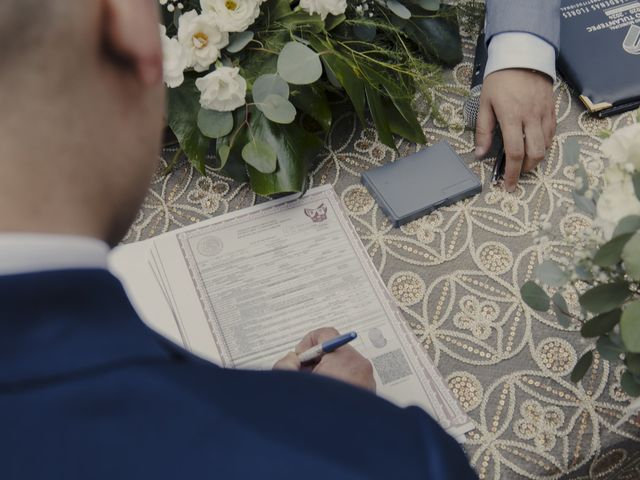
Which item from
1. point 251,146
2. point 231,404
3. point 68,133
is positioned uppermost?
point 68,133

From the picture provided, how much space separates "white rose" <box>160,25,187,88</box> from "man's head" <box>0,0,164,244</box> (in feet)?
1.40

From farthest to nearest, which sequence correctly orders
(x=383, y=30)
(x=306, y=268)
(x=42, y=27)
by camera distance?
(x=383, y=30) → (x=306, y=268) → (x=42, y=27)

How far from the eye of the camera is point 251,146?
2.84 ft

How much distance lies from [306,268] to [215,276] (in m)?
0.11

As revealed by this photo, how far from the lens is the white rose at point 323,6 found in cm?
86

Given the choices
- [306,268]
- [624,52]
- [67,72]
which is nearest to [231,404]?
[67,72]

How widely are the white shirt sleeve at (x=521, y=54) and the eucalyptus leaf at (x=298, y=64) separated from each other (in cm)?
28

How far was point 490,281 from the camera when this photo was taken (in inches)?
33.4

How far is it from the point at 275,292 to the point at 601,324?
371 millimetres

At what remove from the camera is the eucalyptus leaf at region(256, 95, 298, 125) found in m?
0.85

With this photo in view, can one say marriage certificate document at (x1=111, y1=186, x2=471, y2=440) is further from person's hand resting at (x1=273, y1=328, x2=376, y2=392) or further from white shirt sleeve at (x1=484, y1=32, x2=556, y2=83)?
white shirt sleeve at (x1=484, y1=32, x2=556, y2=83)

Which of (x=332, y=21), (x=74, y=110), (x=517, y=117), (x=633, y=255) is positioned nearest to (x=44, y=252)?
(x=74, y=110)

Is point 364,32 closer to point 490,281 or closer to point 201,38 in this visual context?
point 201,38

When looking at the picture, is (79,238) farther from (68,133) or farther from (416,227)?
(416,227)
